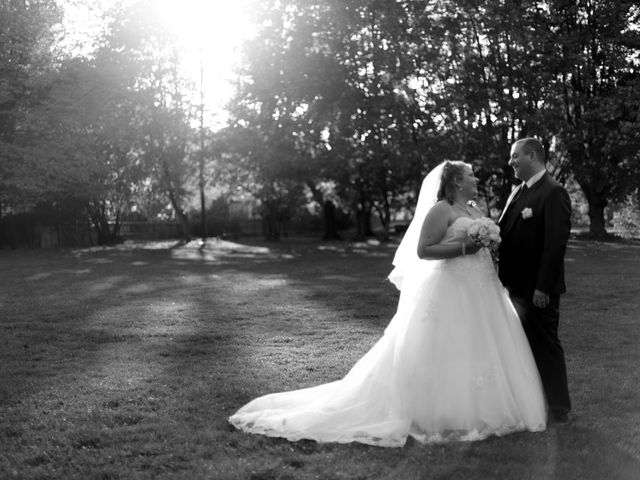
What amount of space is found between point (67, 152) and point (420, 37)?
18.4m

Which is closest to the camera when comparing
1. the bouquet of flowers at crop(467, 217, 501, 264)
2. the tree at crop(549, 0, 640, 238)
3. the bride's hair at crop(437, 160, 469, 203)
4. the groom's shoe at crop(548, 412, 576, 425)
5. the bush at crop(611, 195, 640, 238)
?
the bouquet of flowers at crop(467, 217, 501, 264)

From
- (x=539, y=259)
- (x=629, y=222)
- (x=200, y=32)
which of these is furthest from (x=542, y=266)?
(x=200, y=32)

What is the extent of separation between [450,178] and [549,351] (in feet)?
6.22

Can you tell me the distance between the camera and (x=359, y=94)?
33.0 meters

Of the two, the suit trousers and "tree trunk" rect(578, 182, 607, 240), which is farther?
→ "tree trunk" rect(578, 182, 607, 240)

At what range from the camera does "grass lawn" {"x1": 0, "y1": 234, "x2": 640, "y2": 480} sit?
18.9 ft

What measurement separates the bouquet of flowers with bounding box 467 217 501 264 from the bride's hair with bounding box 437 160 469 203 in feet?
1.56

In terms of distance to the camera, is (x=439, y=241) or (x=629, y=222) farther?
(x=629, y=222)

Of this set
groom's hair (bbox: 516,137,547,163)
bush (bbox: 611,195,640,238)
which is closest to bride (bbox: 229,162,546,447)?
groom's hair (bbox: 516,137,547,163)

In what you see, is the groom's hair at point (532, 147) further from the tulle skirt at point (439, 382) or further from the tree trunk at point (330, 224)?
the tree trunk at point (330, 224)

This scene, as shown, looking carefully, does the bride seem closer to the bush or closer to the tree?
the tree

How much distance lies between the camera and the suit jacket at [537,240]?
6.87m

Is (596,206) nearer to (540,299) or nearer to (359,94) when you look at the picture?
(359,94)

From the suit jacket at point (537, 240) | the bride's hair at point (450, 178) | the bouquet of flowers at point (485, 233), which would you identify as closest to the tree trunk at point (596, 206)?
the suit jacket at point (537, 240)
